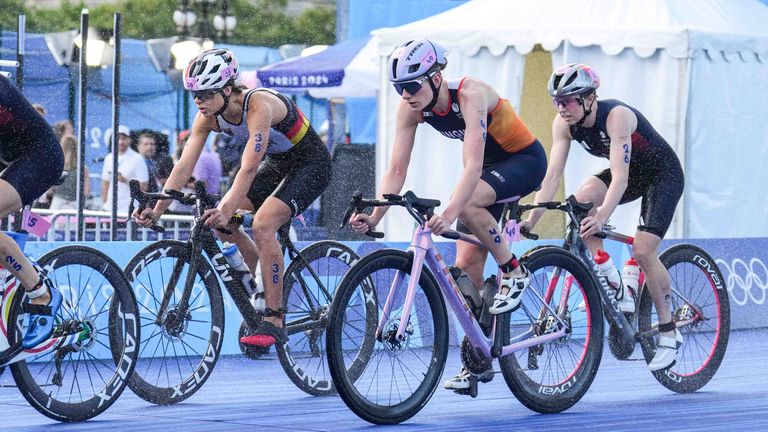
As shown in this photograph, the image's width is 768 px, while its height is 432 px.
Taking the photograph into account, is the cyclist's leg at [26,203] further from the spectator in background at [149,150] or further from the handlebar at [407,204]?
the spectator in background at [149,150]

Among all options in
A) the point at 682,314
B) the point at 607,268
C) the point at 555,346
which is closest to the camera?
the point at 555,346

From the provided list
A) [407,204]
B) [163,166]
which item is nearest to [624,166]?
[407,204]

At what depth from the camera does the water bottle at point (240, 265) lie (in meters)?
8.10

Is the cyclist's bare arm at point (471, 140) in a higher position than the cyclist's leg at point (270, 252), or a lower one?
higher

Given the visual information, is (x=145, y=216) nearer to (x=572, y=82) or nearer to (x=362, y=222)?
(x=362, y=222)

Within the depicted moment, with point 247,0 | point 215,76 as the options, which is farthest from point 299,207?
point 247,0

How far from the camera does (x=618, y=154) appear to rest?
8.37m

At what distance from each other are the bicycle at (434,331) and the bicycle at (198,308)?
0.82m

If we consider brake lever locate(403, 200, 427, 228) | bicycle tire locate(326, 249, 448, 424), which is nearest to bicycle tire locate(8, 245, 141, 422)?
bicycle tire locate(326, 249, 448, 424)

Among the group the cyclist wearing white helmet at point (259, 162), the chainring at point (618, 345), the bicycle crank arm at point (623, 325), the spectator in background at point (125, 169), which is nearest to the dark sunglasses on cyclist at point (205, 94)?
the cyclist wearing white helmet at point (259, 162)

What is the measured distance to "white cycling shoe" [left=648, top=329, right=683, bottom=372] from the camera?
8.62m

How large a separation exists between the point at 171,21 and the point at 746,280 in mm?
53549

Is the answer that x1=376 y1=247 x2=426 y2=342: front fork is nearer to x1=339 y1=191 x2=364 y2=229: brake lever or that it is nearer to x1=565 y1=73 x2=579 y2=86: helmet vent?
x1=339 y1=191 x2=364 y2=229: brake lever

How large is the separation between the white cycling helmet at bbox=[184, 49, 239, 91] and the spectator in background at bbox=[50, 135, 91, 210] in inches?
365
